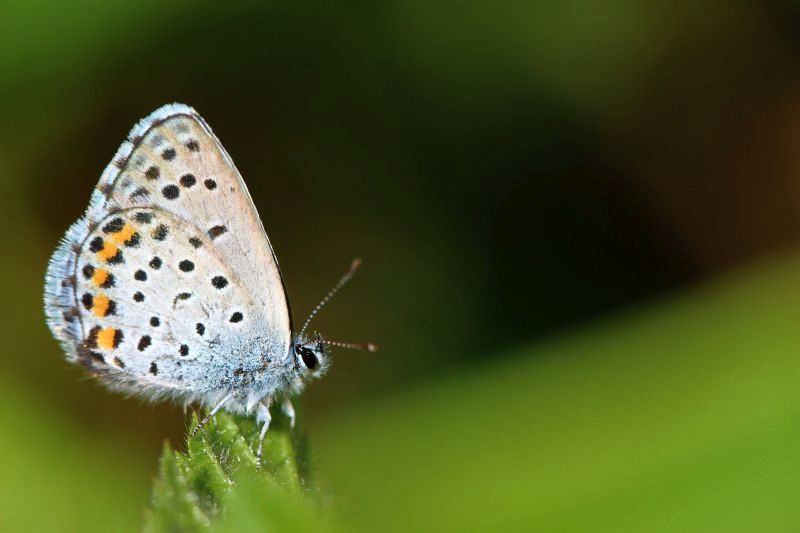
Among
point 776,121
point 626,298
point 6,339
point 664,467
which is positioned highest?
point 776,121

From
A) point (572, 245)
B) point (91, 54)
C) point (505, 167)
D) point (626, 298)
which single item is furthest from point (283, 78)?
point (626, 298)

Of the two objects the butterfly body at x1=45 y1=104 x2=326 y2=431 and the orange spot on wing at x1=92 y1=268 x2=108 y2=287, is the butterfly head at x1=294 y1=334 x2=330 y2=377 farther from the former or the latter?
the orange spot on wing at x1=92 y1=268 x2=108 y2=287

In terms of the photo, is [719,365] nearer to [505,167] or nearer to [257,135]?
[505,167]

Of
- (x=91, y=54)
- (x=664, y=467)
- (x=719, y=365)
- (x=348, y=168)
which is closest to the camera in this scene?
(x=664, y=467)

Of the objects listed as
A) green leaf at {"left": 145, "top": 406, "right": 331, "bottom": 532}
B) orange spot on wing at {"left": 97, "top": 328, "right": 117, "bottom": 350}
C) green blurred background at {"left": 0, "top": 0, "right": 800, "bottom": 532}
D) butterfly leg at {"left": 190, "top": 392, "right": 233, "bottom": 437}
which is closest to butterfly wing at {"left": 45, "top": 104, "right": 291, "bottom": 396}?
orange spot on wing at {"left": 97, "top": 328, "right": 117, "bottom": 350}

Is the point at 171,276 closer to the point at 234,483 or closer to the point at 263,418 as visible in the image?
the point at 263,418

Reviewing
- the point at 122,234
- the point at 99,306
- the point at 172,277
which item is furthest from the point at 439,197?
the point at 99,306
